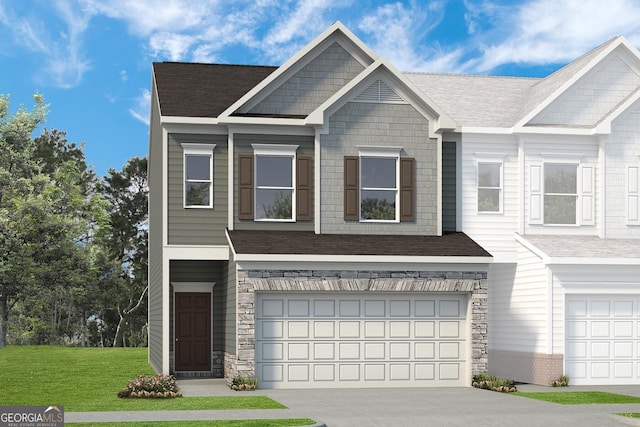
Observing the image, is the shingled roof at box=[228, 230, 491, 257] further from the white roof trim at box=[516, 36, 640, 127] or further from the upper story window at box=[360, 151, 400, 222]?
the white roof trim at box=[516, 36, 640, 127]

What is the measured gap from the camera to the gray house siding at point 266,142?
92.7 feet

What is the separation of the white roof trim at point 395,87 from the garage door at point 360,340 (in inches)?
205

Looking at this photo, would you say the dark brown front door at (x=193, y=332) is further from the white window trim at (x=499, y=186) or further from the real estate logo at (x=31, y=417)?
the real estate logo at (x=31, y=417)

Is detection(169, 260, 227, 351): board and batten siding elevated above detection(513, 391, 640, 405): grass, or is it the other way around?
detection(169, 260, 227, 351): board and batten siding

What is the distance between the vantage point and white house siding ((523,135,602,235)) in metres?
30.1

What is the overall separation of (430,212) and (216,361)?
805 centimetres

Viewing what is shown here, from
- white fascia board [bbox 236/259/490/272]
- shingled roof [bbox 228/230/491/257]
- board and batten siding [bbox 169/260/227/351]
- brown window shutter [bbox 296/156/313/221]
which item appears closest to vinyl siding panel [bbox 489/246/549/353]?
shingled roof [bbox 228/230/491/257]

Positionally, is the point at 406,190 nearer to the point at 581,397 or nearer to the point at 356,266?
the point at 356,266

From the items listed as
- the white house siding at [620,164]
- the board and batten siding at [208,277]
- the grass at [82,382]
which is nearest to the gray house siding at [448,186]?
the white house siding at [620,164]

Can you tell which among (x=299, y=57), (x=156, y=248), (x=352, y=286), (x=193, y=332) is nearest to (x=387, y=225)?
(x=352, y=286)

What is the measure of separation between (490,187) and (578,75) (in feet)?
14.8

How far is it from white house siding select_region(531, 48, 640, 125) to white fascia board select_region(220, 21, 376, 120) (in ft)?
19.5

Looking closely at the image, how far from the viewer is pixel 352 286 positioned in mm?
26375

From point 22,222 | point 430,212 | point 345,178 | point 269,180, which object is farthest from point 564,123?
point 22,222
